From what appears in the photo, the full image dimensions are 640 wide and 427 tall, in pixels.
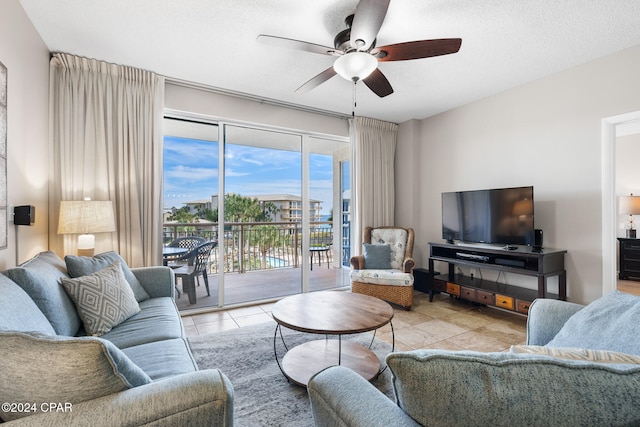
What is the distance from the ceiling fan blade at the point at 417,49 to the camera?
6.62 feet

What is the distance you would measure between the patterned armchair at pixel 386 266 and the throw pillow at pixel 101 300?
2.50 m

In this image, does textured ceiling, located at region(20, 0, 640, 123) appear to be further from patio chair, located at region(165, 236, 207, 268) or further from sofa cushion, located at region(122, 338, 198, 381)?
sofa cushion, located at region(122, 338, 198, 381)

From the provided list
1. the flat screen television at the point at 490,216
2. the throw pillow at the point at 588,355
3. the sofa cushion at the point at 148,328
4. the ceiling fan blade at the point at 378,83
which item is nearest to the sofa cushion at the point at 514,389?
the throw pillow at the point at 588,355

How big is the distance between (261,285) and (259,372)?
217 centimetres

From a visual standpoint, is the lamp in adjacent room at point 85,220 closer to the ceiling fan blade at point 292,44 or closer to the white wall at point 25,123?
the white wall at point 25,123

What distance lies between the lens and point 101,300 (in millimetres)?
1840

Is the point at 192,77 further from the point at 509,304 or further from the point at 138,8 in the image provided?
the point at 509,304

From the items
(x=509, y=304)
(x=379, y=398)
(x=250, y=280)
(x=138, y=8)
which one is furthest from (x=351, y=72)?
(x=250, y=280)

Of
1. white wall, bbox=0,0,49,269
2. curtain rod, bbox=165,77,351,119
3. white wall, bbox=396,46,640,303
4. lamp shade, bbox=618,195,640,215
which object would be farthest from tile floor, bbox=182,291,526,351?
lamp shade, bbox=618,195,640,215

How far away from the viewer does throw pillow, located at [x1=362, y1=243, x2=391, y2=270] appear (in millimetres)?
4018

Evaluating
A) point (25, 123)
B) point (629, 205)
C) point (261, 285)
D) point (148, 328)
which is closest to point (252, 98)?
point (25, 123)

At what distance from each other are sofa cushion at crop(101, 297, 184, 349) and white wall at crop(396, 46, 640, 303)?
11.9 feet

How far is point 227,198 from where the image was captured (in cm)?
384

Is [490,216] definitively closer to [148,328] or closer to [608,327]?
[608,327]
